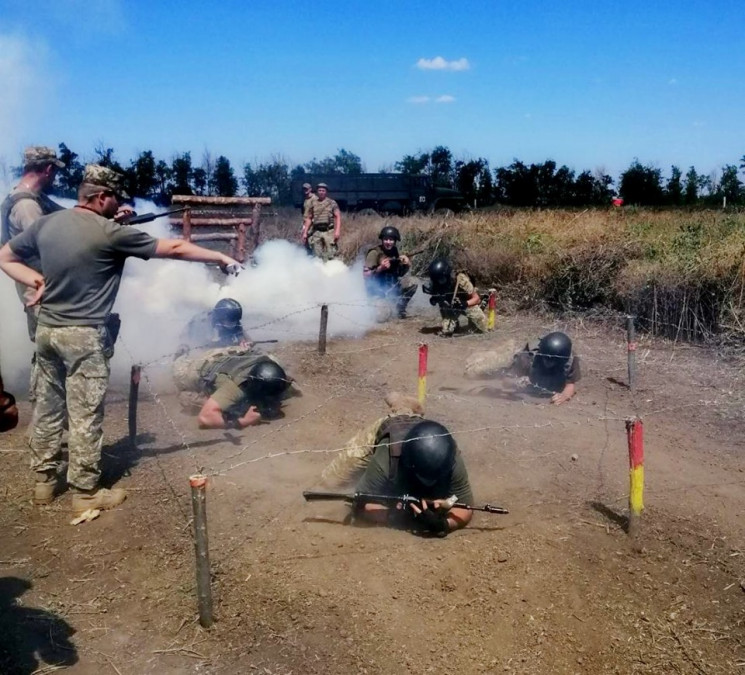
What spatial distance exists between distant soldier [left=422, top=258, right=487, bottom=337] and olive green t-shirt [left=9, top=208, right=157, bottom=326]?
6687 millimetres

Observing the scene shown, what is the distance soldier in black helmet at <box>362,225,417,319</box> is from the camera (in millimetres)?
11812

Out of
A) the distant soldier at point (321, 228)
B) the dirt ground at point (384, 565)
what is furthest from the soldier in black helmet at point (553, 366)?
the distant soldier at point (321, 228)

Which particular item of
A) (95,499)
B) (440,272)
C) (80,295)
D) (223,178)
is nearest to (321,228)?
(440,272)

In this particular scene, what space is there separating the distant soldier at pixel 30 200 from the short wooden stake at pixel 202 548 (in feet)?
9.48

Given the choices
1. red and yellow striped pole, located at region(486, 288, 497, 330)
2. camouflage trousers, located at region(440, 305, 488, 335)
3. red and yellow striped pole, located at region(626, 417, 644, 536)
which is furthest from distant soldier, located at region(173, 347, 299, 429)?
red and yellow striped pole, located at region(486, 288, 497, 330)

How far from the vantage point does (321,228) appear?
14.0m

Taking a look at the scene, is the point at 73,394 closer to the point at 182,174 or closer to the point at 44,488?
the point at 44,488

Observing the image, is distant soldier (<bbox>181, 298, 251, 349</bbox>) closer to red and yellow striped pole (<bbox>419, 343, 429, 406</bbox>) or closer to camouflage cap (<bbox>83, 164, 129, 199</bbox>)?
red and yellow striped pole (<bbox>419, 343, 429, 406</bbox>)

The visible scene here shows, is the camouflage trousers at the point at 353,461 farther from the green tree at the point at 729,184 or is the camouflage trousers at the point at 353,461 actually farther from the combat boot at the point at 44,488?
the green tree at the point at 729,184

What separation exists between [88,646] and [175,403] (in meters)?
4.03

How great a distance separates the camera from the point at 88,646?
3.31 meters

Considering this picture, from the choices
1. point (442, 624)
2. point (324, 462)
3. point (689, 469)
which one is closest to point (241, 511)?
point (324, 462)

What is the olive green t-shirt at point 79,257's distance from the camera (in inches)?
172

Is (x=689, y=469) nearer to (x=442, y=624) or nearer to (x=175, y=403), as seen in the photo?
(x=442, y=624)
